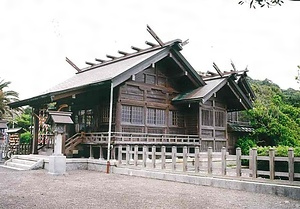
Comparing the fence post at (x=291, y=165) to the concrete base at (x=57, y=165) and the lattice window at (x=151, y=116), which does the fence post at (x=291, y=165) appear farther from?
the lattice window at (x=151, y=116)

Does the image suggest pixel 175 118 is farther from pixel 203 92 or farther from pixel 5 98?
pixel 5 98

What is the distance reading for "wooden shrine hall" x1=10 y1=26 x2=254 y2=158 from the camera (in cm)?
1764

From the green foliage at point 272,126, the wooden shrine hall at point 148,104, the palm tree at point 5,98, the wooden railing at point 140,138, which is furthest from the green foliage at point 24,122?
the green foliage at point 272,126

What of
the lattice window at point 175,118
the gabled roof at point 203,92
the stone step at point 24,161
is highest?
the gabled roof at point 203,92

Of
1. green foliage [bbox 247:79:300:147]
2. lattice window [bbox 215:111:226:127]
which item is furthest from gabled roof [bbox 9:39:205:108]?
green foliage [bbox 247:79:300:147]

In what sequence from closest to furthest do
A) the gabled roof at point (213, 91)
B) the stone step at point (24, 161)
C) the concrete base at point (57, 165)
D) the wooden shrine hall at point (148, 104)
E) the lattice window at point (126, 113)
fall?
the concrete base at point (57, 165) < the stone step at point (24, 161) < the wooden shrine hall at point (148, 104) < the lattice window at point (126, 113) < the gabled roof at point (213, 91)

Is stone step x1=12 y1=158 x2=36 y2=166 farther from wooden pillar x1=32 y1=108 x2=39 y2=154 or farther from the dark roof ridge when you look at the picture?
the dark roof ridge

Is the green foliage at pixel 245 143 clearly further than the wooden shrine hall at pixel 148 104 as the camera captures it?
Yes

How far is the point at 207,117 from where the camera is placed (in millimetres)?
21688

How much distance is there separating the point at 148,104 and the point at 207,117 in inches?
181

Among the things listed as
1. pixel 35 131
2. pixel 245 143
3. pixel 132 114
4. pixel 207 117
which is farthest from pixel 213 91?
pixel 35 131

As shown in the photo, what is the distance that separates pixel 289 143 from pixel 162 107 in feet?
36.0

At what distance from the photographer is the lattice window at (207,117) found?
21359mm

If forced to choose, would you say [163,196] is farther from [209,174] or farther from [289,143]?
[289,143]
